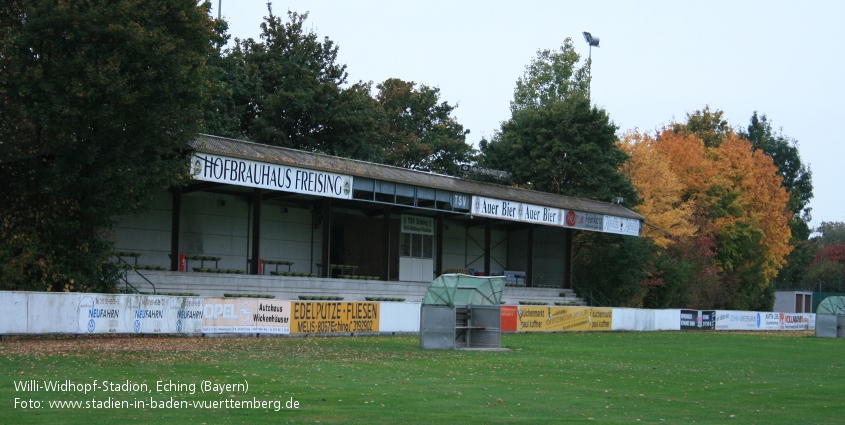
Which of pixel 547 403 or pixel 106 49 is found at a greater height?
pixel 106 49

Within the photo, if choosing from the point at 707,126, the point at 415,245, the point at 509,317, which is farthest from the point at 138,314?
the point at 707,126

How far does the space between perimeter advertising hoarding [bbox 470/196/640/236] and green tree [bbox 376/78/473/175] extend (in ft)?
62.2

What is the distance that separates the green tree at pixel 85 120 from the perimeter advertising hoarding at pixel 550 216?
66.6 feet

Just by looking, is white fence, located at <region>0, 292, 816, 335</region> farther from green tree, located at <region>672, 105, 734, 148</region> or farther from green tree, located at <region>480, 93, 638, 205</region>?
green tree, located at <region>672, 105, 734, 148</region>

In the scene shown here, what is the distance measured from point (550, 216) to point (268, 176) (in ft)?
68.3

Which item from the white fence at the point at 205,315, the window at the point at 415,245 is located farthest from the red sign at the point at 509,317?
the window at the point at 415,245

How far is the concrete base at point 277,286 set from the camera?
35.3 metres

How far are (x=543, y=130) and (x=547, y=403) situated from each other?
48.9 metres

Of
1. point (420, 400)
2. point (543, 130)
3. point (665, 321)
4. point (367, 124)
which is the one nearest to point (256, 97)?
point (367, 124)

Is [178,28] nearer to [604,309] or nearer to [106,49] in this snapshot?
[106,49]

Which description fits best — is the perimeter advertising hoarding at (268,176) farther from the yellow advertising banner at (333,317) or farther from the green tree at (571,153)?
the green tree at (571,153)

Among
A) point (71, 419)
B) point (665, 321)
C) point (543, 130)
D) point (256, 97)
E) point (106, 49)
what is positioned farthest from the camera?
point (543, 130)

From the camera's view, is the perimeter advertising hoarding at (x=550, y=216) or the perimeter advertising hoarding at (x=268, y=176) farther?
the perimeter advertising hoarding at (x=550, y=216)

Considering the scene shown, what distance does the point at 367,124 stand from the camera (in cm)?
5747
